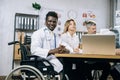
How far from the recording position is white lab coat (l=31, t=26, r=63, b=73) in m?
2.79

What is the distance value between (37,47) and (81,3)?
368 cm

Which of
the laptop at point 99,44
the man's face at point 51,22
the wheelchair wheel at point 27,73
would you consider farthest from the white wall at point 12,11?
the laptop at point 99,44

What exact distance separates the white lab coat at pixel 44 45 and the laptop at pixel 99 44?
976mm

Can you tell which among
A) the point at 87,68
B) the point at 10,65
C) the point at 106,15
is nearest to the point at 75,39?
the point at 87,68

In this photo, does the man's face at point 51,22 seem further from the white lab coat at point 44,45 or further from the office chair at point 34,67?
the office chair at point 34,67

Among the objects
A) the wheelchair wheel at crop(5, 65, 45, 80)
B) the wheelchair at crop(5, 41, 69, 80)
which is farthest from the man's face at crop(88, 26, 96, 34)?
the wheelchair wheel at crop(5, 65, 45, 80)

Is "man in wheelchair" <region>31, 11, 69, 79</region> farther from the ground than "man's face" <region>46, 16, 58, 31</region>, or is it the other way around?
"man's face" <region>46, 16, 58, 31</region>

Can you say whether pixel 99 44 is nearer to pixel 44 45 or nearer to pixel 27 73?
pixel 27 73

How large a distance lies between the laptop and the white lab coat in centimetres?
98

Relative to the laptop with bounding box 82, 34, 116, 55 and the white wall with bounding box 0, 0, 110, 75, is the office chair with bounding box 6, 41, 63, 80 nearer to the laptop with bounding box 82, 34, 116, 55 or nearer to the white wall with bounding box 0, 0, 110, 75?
the laptop with bounding box 82, 34, 116, 55

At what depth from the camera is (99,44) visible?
1797 mm

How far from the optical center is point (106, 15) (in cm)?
652

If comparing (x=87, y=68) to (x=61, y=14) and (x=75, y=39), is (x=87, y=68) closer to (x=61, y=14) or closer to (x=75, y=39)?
(x=75, y=39)

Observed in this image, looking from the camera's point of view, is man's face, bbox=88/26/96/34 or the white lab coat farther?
man's face, bbox=88/26/96/34
